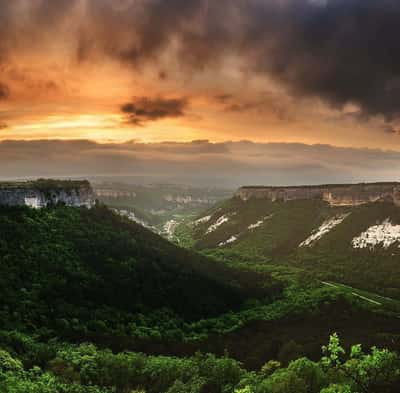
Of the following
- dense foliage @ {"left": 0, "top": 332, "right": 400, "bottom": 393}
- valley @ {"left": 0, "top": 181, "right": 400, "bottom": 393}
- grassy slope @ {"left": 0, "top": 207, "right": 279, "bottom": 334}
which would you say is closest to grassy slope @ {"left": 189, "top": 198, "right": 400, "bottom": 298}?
valley @ {"left": 0, "top": 181, "right": 400, "bottom": 393}

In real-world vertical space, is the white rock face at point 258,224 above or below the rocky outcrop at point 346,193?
below

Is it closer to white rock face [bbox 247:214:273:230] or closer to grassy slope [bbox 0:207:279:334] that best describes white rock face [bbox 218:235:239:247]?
white rock face [bbox 247:214:273:230]

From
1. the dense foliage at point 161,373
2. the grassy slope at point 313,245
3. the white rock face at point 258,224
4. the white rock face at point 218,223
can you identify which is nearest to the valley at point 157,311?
the dense foliage at point 161,373

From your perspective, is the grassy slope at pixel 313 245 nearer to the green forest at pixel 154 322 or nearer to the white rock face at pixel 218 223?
the white rock face at pixel 218 223

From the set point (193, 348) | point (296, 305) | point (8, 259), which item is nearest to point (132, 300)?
point (193, 348)

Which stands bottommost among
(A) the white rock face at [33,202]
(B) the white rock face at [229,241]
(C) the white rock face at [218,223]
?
(B) the white rock face at [229,241]

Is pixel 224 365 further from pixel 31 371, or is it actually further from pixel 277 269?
pixel 277 269
